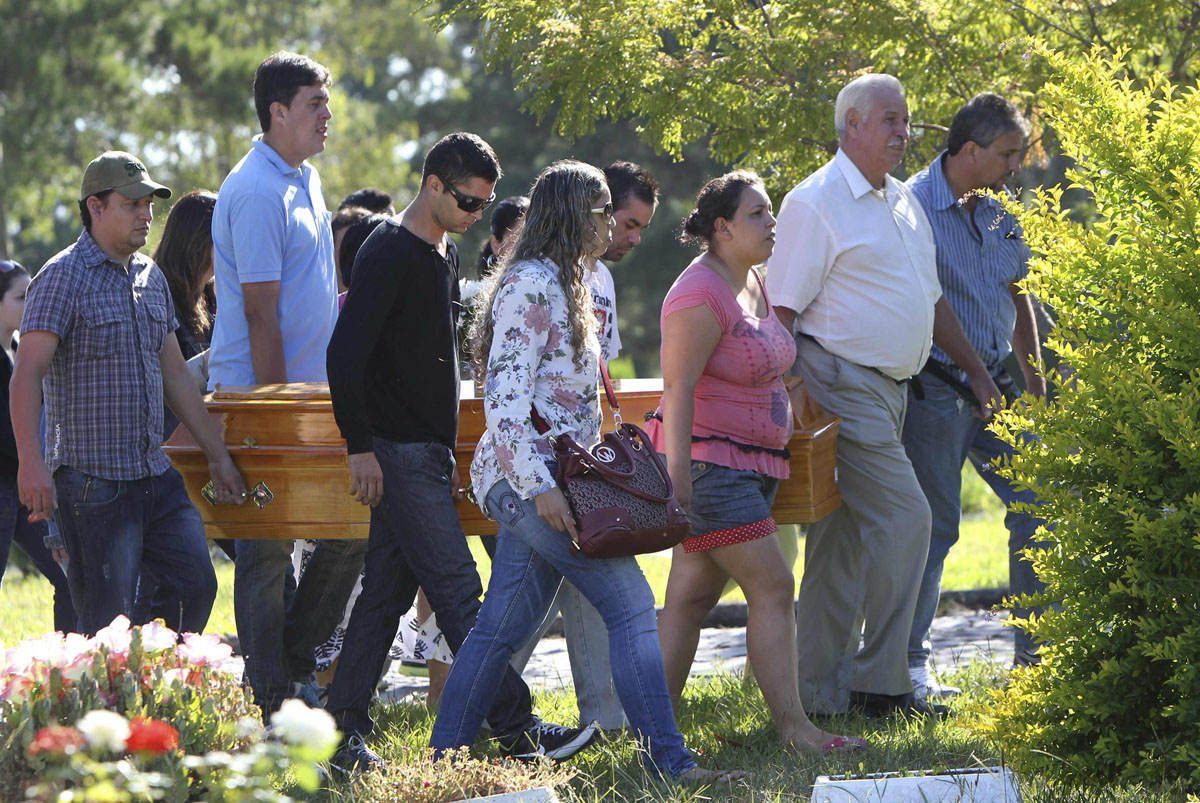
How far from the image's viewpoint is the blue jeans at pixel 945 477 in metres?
6.31

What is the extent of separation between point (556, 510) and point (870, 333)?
1938mm

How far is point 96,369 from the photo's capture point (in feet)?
16.6

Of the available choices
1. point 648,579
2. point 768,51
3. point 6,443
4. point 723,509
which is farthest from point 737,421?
point 648,579

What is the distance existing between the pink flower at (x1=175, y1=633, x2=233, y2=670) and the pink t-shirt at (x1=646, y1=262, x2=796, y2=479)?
6.72 ft

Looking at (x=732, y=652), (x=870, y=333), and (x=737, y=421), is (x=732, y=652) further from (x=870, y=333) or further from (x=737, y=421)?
(x=737, y=421)

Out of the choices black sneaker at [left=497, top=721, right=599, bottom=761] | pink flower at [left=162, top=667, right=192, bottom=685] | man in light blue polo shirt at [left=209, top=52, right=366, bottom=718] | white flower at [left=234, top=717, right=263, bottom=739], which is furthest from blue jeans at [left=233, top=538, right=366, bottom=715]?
white flower at [left=234, top=717, right=263, bottom=739]

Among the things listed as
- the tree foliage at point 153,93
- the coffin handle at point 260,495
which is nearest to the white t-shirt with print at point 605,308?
the coffin handle at point 260,495

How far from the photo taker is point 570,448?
437cm

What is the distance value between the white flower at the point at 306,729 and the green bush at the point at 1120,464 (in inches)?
96.0

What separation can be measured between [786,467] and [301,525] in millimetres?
1758

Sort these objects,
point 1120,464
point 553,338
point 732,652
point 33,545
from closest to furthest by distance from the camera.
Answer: point 1120,464
point 553,338
point 33,545
point 732,652

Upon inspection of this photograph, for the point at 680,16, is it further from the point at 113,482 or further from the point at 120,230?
the point at 113,482

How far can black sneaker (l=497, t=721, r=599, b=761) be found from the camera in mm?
4926

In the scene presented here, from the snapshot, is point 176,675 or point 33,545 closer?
point 176,675
